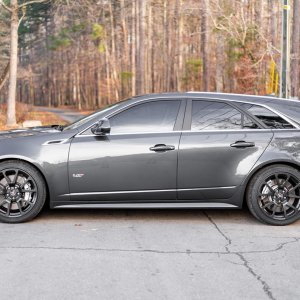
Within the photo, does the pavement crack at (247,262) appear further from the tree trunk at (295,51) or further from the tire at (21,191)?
the tree trunk at (295,51)

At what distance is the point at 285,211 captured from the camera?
20.6ft

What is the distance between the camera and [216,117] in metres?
6.41

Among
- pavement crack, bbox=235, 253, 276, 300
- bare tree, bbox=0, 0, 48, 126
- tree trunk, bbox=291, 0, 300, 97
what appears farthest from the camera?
bare tree, bbox=0, 0, 48, 126

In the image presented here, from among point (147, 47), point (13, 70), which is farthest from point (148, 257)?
point (147, 47)

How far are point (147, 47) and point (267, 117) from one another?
59.7 metres

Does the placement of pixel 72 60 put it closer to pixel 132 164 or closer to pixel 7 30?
pixel 7 30

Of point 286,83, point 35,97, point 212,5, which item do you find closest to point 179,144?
point 286,83

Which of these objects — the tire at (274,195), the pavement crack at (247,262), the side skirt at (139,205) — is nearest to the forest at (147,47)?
the tire at (274,195)

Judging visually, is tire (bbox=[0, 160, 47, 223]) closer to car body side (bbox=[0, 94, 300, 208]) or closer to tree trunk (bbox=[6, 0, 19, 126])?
car body side (bbox=[0, 94, 300, 208])

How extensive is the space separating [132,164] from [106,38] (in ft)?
189

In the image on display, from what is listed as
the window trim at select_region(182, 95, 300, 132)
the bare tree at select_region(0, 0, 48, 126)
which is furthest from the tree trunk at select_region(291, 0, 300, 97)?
the window trim at select_region(182, 95, 300, 132)

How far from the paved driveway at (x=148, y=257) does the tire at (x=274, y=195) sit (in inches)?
5.3

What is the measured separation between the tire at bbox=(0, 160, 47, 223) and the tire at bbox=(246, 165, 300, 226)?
252 centimetres

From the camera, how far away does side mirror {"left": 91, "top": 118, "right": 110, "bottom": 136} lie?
6184 millimetres
